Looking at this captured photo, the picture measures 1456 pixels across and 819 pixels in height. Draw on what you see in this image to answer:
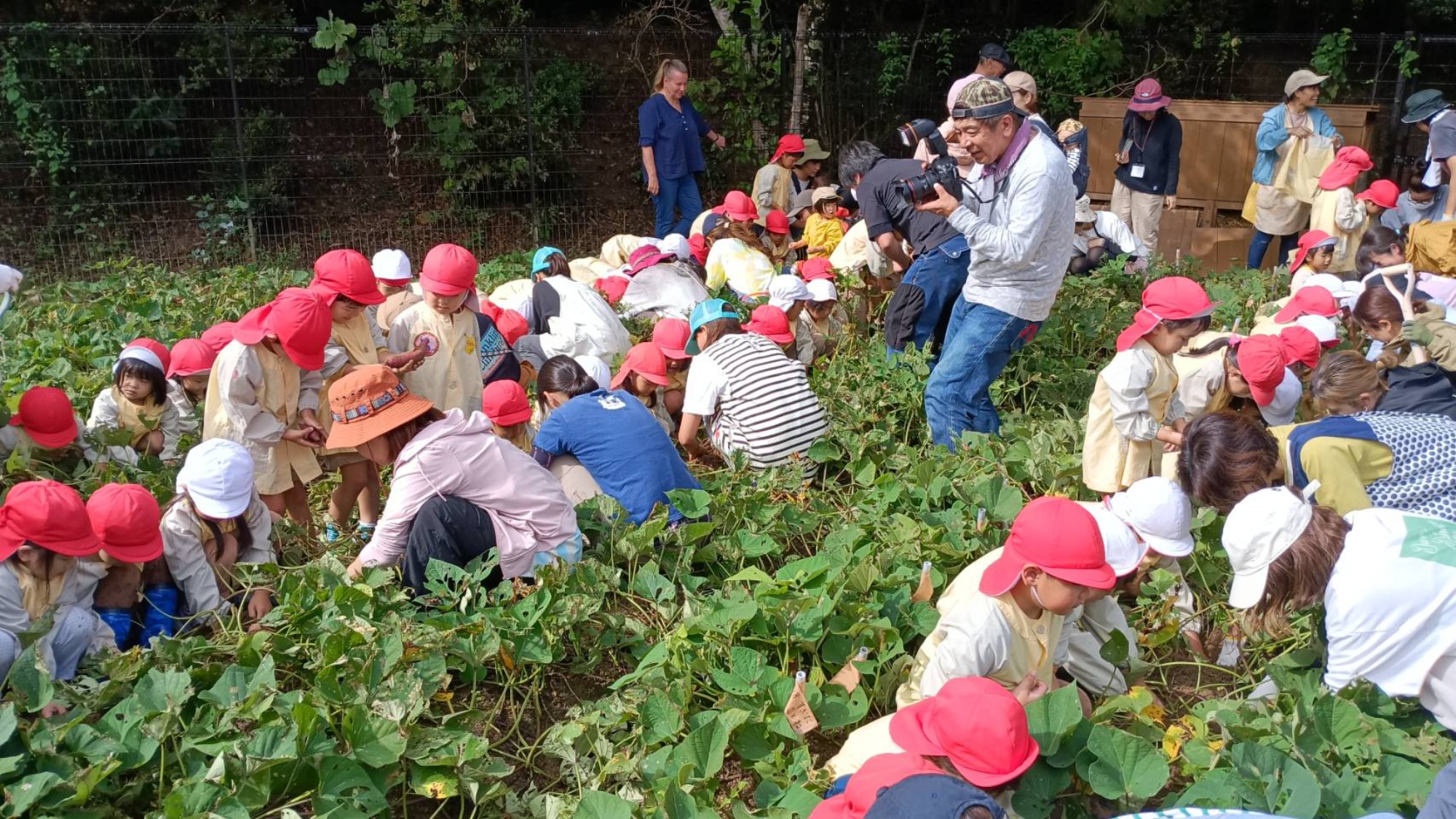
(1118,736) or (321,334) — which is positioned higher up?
(321,334)

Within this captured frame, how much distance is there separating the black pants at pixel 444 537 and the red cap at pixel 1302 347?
3.36 meters

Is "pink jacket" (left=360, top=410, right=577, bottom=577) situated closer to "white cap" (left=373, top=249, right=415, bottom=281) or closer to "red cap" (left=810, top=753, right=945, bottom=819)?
"red cap" (left=810, top=753, right=945, bottom=819)

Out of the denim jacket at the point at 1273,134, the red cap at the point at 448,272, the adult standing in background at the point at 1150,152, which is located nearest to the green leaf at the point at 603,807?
the red cap at the point at 448,272

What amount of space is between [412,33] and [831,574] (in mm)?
8119

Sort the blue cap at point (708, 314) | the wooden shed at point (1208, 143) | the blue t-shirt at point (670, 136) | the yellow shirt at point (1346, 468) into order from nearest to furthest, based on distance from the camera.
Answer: the yellow shirt at point (1346, 468) → the blue cap at point (708, 314) → the blue t-shirt at point (670, 136) → the wooden shed at point (1208, 143)

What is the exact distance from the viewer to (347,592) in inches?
125

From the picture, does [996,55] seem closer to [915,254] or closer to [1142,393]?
[915,254]

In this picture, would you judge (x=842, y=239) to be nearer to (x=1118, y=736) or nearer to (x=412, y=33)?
(x=412, y=33)

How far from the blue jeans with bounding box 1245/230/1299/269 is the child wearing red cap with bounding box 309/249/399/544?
671 cm

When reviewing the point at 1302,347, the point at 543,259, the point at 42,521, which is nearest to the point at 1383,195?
the point at 1302,347

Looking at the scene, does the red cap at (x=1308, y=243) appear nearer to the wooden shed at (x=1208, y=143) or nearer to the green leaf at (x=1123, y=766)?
the wooden shed at (x=1208, y=143)

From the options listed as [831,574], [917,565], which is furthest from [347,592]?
[917,565]

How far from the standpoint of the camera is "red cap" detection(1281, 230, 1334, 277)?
6.94 metres

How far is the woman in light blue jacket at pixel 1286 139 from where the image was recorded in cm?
857
